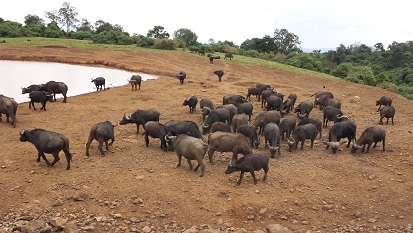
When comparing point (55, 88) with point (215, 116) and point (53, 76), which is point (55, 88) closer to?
point (215, 116)

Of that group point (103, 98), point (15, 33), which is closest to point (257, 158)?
point (103, 98)

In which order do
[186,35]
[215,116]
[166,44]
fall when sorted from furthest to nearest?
[186,35] < [166,44] < [215,116]

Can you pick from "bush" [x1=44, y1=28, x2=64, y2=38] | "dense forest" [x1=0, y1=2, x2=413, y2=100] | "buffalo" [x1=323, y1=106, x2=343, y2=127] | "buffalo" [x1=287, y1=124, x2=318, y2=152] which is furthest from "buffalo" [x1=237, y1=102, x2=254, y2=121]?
"bush" [x1=44, y1=28, x2=64, y2=38]

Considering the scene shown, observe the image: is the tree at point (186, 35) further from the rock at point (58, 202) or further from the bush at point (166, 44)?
the rock at point (58, 202)

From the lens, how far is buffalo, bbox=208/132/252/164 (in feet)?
39.2

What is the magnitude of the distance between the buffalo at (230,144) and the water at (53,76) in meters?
13.1

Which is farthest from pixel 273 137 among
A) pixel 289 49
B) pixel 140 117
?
pixel 289 49

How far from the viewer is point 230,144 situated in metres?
12.0

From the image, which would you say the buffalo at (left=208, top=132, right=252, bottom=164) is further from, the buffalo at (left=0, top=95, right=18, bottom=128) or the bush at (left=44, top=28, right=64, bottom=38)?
the bush at (left=44, top=28, right=64, bottom=38)

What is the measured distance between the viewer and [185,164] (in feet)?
39.6

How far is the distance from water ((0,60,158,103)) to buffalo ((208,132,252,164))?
43.0 ft

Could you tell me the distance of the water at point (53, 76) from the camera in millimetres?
23589

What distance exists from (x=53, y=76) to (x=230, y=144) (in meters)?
21.6

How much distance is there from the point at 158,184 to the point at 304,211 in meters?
4.18
